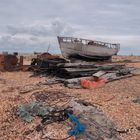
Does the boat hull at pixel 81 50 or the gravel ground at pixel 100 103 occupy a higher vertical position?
the boat hull at pixel 81 50

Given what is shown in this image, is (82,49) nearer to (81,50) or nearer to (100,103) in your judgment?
(81,50)

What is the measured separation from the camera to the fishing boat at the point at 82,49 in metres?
29.5

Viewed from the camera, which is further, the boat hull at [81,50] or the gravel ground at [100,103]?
the boat hull at [81,50]

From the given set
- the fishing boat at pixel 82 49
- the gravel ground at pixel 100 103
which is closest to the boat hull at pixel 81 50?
the fishing boat at pixel 82 49

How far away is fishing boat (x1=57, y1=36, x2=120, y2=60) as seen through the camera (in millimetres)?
29500

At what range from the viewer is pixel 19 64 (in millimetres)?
25547

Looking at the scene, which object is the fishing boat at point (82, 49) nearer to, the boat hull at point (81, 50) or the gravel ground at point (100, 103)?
the boat hull at point (81, 50)

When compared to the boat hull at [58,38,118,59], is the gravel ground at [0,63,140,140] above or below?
below

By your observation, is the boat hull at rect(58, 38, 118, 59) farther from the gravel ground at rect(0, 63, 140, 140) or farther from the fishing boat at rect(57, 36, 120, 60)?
the gravel ground at rect(0, 63, 140, 140)

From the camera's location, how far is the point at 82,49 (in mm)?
29422

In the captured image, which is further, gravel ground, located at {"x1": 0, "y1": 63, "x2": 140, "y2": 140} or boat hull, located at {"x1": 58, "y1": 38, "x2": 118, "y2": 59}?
boat hull, located at {"x1": 58, "y1": 38, "x2": 118, "y2": 59}

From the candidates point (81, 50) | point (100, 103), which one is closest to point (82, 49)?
point (81, 50)

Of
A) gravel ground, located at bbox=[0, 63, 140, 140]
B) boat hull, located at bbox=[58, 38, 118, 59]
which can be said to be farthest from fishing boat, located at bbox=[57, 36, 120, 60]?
gravel ground, located at bbox=[0, 63, 140, 140]

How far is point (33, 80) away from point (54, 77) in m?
1.09
